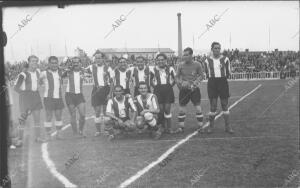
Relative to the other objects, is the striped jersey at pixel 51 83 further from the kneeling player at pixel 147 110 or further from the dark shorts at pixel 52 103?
the kneeling player at pixel 147 110

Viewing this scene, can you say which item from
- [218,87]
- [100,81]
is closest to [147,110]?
[100,81]

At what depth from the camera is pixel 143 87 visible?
284 inches

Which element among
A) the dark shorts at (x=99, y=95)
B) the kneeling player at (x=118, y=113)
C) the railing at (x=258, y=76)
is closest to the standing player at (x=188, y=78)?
the kneeling player at (x=118, y=113)

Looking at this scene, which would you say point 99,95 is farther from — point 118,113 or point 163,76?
point 163,76

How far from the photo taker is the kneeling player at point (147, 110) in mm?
7047

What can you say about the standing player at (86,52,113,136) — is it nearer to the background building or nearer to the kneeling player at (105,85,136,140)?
the kneeling player at (105,85,136,140)

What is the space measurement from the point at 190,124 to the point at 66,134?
9.64ft

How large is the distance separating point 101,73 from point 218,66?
8.27ft

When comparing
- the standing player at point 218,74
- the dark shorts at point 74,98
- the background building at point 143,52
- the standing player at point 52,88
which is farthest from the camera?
the background building at point 143,52

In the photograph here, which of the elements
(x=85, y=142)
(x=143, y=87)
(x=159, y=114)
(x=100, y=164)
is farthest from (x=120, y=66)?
(x=100, y=164)

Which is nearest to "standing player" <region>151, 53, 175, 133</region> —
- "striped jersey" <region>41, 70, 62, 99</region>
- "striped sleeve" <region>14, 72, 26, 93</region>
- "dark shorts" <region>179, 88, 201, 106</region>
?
"dark shorts" <region>179, 88, 201, 106</region>

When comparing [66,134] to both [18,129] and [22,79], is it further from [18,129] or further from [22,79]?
[22,79]

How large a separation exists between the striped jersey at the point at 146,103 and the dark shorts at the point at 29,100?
202cm

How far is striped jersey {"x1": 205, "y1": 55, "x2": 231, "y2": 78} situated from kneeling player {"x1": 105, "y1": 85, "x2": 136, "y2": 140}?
5.78 ft
